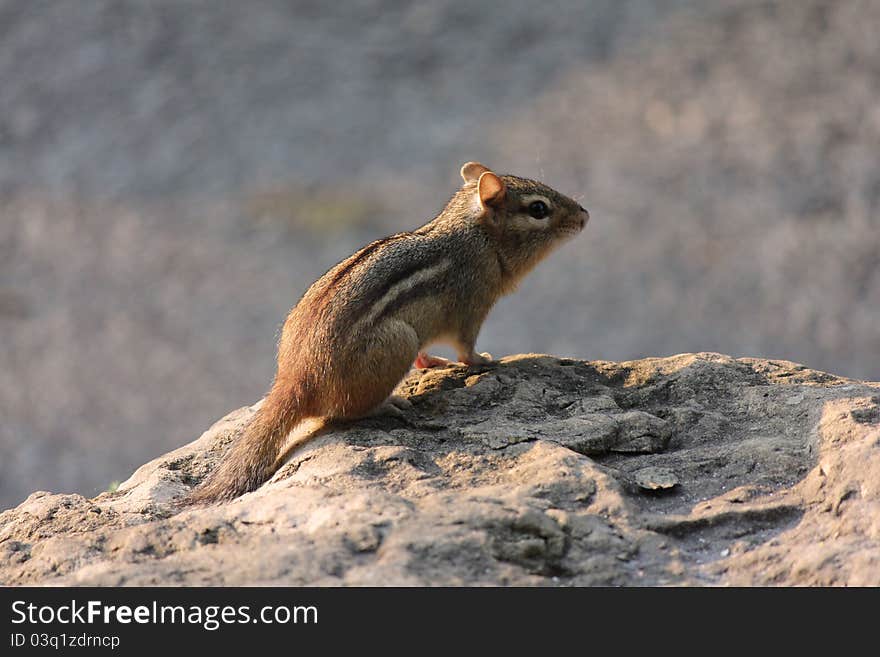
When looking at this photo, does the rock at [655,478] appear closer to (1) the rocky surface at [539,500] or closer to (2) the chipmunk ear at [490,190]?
(1) the rocky surface at [539,500]

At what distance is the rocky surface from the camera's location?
446cm

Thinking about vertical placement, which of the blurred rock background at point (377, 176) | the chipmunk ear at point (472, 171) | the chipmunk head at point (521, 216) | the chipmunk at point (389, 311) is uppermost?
the blurred rock background at point (377, 176)

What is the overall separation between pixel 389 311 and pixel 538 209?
1523 mm

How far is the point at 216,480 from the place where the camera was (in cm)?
582

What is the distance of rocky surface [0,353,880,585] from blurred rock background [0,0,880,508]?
6.69 meters

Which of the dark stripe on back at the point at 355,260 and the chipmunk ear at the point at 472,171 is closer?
the dark stripe on back at the point at 355,260

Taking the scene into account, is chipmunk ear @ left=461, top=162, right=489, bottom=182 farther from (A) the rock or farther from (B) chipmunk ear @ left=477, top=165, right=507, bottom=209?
(A) the rock

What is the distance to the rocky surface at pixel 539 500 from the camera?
14.6 ft

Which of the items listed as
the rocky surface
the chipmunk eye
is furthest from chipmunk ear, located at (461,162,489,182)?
the rocky surface

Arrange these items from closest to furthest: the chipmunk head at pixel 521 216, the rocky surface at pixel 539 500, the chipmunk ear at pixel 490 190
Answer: the rocky surface at pixel 539 500, the chipmunk ear at pixel 490 190, the chipmunk head at pixel 521 216

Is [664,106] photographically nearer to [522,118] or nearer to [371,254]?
[522,118]

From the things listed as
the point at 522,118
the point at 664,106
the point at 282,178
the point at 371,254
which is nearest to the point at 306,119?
the point at 282,178

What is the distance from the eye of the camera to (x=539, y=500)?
15.9 ft

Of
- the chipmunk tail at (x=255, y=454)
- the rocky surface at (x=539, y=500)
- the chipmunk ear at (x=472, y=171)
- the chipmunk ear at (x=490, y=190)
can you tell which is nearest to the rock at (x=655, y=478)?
the rocky surface at (x=539, y=500)
